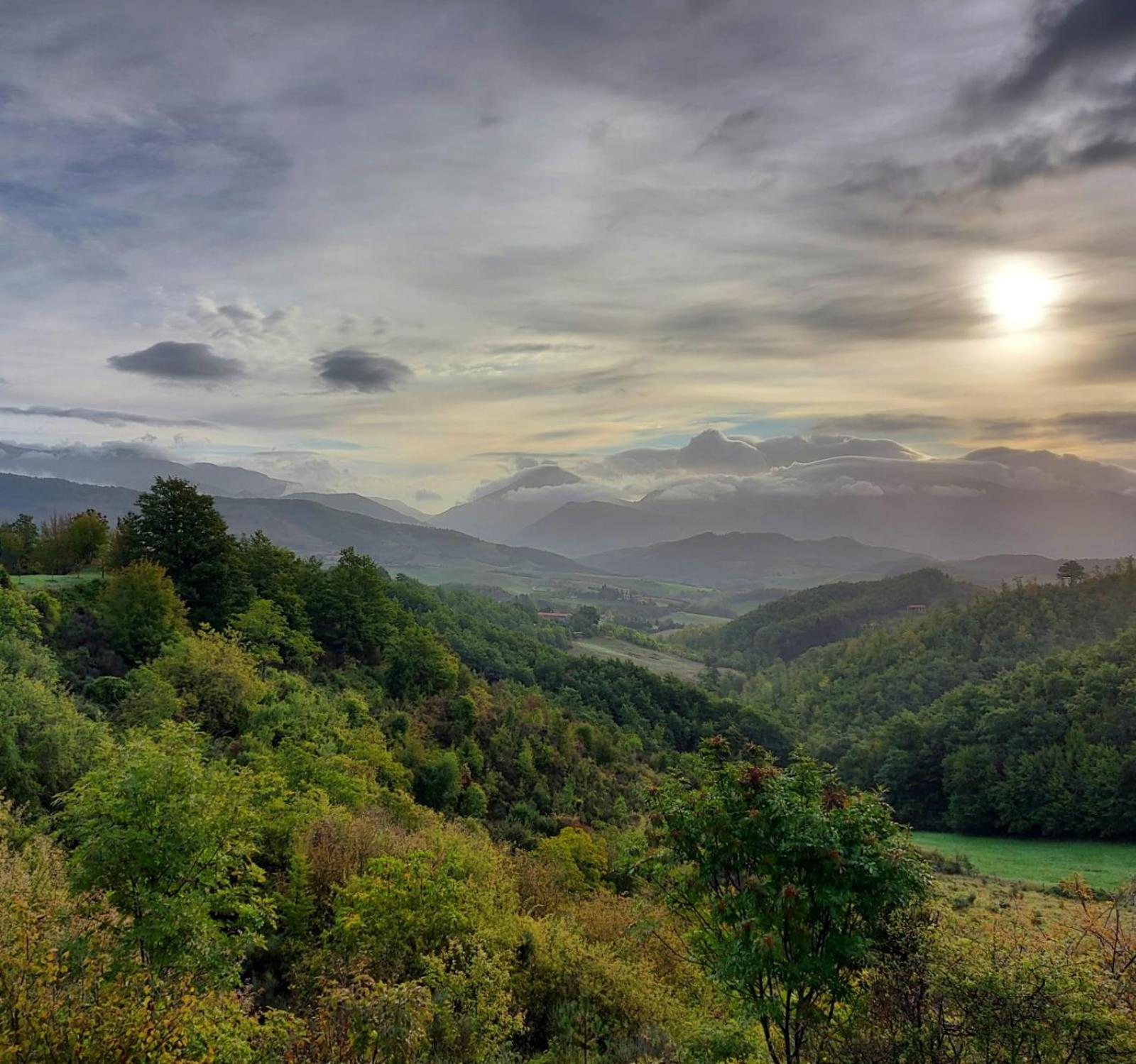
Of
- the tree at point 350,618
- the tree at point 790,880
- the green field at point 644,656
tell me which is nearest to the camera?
the tree at point 790,880

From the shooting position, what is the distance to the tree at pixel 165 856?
454 inches

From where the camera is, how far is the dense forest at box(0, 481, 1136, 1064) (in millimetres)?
9180

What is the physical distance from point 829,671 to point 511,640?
264 ft

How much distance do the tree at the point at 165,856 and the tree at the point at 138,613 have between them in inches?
994

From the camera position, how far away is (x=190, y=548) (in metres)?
45.5

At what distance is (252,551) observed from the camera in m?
53.7

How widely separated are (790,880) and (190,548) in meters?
46.9

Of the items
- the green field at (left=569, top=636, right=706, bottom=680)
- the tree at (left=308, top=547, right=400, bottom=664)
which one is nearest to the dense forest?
the tree at (left=308, top=547, right=400, bottom=664)

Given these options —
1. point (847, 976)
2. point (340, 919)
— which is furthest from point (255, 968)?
point (847, 976)

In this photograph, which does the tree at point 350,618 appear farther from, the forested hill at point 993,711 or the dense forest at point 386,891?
the forested hill at point 993,711

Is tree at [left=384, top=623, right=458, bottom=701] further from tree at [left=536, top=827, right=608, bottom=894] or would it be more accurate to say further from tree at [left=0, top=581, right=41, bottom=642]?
tree at [left=0, top=581, right=41, bottom=642]

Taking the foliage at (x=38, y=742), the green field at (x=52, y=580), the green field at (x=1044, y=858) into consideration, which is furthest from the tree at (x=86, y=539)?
the green field at (x=1044, y=858)

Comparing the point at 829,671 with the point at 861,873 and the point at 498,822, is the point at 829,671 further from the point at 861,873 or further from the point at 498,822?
the point at 861,873

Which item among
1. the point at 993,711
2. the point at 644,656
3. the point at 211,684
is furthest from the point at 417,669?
the point at 644,656
